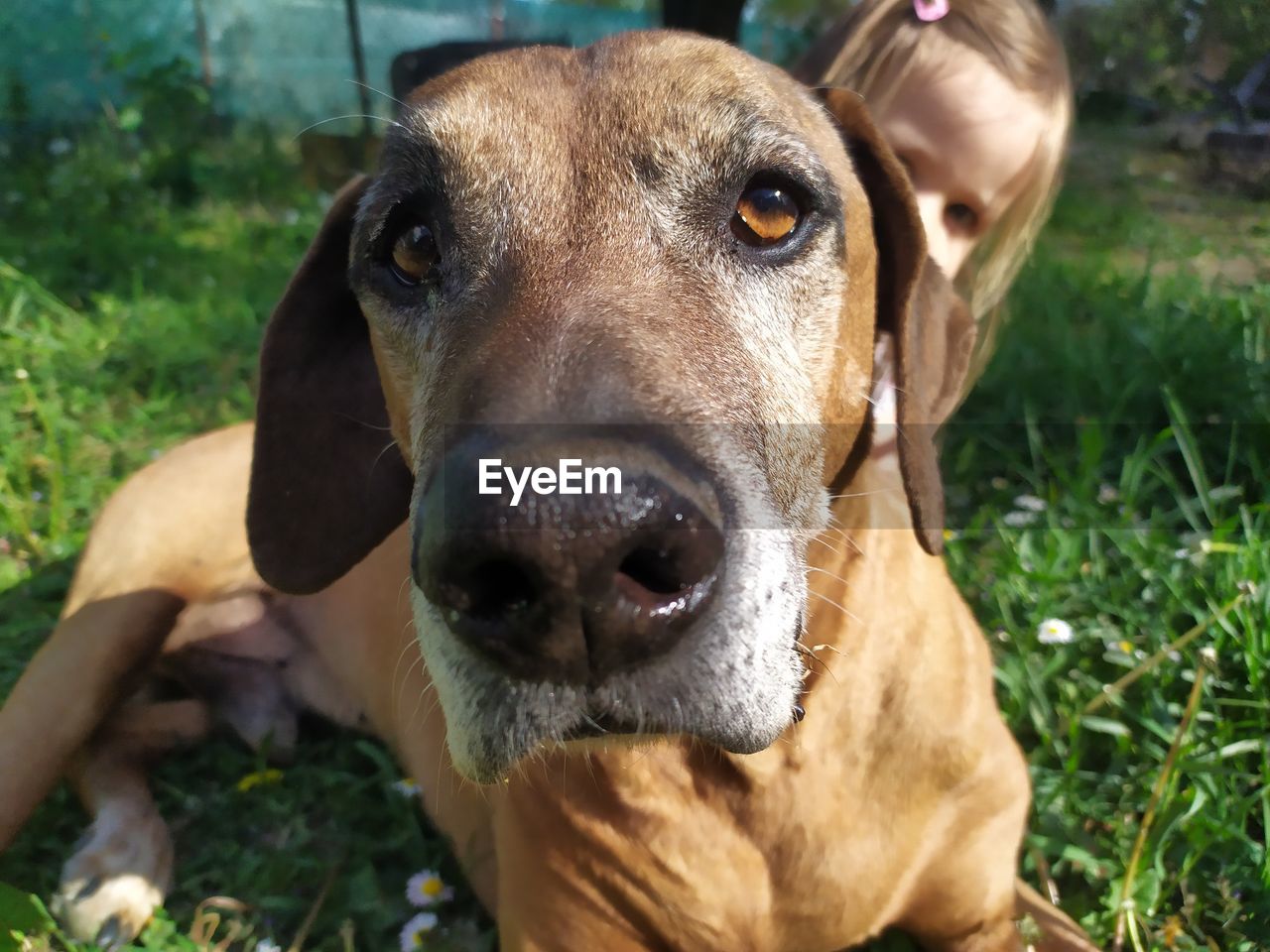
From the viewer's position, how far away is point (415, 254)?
1.90 metres

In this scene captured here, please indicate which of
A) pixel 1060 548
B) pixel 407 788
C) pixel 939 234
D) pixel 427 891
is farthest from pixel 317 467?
pixel 1060 548

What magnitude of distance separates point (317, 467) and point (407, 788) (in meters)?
0.89

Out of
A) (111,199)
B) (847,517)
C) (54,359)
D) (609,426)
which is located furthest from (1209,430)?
(111,199)


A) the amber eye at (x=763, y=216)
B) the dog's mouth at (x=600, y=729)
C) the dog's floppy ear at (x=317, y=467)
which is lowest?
the dog's floppy ear at (x=317, y=467)

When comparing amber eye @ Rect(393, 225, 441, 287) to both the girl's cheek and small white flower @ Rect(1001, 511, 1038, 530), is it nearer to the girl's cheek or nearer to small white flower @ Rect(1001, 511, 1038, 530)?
the girl's cheek

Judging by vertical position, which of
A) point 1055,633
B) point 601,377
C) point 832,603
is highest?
point 601,377

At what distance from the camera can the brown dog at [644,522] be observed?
48.3 inches

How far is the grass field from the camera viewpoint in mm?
2238

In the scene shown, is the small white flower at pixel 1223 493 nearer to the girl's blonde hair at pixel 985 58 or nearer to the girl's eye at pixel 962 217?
the girl's blonde hair at pixel 985 58

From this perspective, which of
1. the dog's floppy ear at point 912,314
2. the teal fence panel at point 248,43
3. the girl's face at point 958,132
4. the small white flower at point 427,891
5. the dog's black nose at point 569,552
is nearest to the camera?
the dog's black nose at point 569,552

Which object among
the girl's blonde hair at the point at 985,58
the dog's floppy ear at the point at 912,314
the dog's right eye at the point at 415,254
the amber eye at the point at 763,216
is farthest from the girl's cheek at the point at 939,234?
the dog's right eye at the point at 415,254

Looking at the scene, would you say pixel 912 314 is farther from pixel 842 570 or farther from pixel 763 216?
pixel 842 570

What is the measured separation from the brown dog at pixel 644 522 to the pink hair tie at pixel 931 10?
4.80 ft

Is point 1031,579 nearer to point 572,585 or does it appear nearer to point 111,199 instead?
point 572,585
